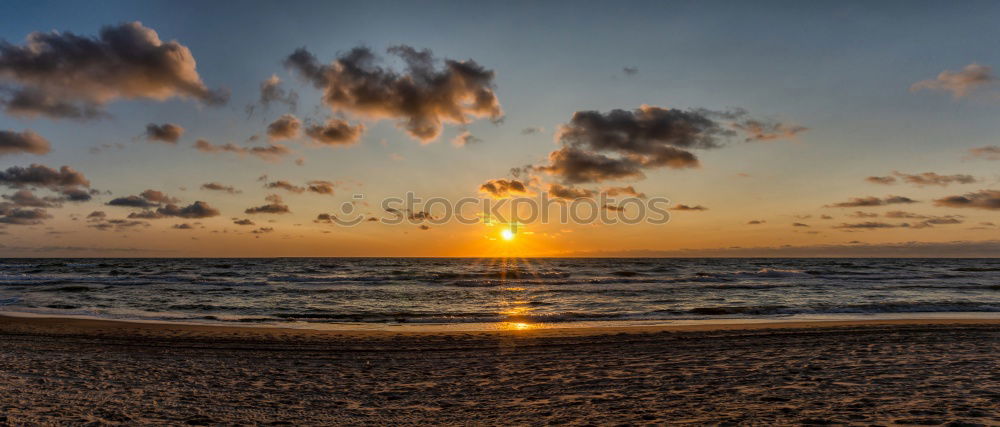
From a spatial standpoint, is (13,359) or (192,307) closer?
(13,359)

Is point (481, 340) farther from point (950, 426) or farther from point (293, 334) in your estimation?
point (950, 426)

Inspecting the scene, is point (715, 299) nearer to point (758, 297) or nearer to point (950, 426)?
point (758, 297)

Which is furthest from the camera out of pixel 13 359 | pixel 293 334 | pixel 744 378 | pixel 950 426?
pixel 293 334

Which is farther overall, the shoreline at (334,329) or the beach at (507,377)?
the shoreline at (334,329)

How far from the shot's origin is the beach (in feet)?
27.8

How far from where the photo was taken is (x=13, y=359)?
499 inches

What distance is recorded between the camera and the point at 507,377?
11414 mm

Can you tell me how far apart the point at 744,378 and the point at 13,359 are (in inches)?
665

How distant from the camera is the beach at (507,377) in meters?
8.48

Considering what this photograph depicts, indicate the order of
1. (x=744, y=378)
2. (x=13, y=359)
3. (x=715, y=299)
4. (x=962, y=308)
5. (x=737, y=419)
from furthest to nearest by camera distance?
(x=715, y=299) → (x=962, y=308) → (x=13, y=359) → (x=744, y=378) → (x=737, y=419)

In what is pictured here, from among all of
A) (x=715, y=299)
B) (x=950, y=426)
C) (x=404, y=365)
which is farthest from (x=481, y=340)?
(x=715, y=299)

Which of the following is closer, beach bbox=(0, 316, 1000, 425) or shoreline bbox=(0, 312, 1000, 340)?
beach bbox=(0, 316, 1000, 425)

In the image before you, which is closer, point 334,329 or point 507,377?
point 507,377

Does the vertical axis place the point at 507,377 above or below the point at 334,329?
above
